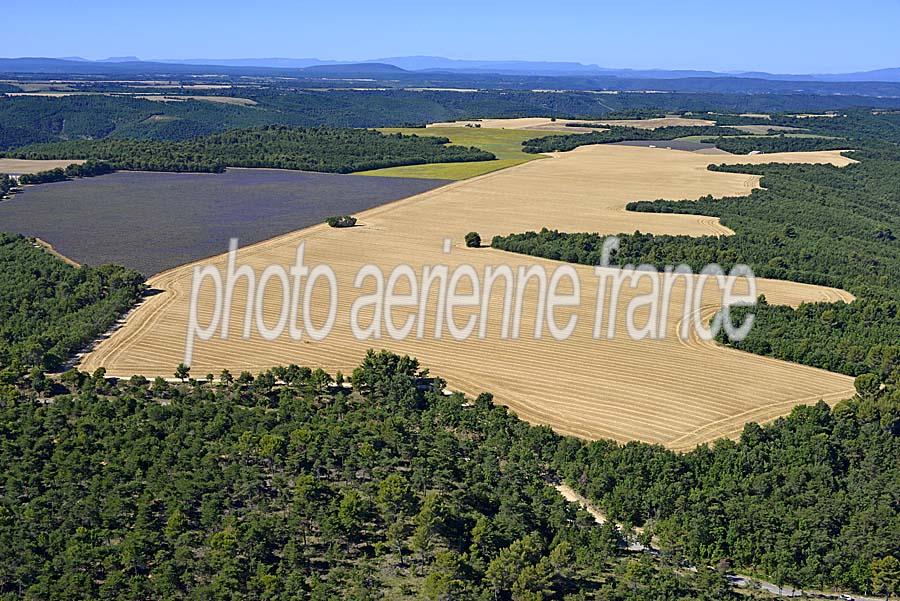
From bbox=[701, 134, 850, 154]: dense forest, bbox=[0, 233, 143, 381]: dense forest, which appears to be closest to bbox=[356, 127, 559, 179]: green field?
bbox=[701, 134, 850, 154]: dense forest

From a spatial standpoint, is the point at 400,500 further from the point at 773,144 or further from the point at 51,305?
the point at 773,144

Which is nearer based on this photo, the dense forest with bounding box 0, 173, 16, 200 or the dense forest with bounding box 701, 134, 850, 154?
the dense forest with bounding box 0, 173, 16, 200

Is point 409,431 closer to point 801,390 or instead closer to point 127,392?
point 127,392

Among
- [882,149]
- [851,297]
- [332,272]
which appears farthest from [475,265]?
[882,149]

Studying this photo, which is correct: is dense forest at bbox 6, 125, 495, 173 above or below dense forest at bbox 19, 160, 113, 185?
above

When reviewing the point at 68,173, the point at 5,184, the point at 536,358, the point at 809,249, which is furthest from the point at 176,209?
the point at 809,249

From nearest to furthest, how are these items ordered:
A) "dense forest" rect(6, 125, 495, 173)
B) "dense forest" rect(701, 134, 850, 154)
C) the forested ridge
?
the forested ridge
"dense forest" rect(6, 125, 495, 173)
"dense forest" rect(701, 134, 850, 154)

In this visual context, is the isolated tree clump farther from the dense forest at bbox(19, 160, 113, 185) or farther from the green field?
the dense forest at bbox(19, 160, 113, 185)

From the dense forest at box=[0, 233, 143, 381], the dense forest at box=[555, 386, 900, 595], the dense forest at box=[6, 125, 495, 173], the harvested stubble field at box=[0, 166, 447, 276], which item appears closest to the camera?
the dense forest at box=[555, 386, 900, 595]
